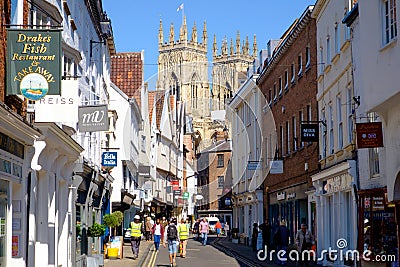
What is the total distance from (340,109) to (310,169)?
570 cm

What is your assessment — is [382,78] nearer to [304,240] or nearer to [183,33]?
[304,240]

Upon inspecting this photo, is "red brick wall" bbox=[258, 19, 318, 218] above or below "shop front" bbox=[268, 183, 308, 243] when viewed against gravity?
above

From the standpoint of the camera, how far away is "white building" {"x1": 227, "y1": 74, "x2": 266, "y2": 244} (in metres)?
44.5

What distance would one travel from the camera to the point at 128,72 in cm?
5194

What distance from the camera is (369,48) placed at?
17531 millimetres

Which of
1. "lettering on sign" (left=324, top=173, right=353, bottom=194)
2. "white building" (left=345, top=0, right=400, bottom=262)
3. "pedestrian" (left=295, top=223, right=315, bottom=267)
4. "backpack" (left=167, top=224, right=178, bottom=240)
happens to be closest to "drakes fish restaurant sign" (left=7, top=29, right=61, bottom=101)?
"white building" (left=345, top=0, right=400, bottom=262)

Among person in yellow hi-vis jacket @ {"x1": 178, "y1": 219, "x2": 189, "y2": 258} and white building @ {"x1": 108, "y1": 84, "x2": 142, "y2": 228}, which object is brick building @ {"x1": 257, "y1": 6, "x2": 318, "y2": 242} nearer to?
person in yellow hi-vis jacket @ {"x1": 178, "y1": 219, "x2": 189, "y2": 258}

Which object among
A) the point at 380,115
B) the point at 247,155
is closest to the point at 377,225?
the point at 380,115

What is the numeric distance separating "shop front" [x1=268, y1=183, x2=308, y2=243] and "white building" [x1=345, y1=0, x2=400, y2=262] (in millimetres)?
10612

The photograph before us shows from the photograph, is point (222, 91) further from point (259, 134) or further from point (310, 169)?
point (310, 169)

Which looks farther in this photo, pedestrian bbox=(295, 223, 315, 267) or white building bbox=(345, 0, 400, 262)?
pedestrian bbox=(295, 223, 315, 267)

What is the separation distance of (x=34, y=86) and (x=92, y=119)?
325 inches

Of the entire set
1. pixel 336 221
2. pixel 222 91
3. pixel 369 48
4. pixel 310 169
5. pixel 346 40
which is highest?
pixel 222 91

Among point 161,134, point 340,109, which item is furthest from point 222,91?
point 340,109
